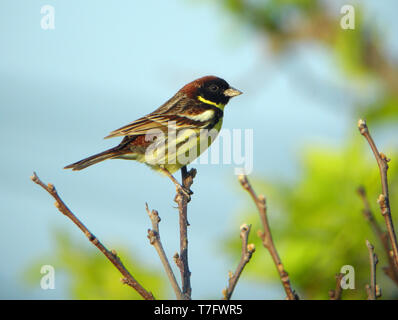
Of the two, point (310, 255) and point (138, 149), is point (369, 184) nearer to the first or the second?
point (310, 255)

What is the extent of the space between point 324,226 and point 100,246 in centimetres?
193

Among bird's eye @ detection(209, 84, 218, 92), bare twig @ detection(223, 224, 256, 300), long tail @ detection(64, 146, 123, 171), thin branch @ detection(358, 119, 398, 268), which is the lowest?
bare twig @ detection(223, 224, 256, 300)

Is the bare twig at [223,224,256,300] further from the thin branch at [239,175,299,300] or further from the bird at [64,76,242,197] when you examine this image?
the bird at [64,76,242,197]

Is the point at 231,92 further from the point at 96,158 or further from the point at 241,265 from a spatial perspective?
the point at 241,265

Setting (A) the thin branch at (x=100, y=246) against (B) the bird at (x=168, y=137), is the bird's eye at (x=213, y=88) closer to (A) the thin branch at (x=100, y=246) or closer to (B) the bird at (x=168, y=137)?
(B) the bird at (x=168, y=137)

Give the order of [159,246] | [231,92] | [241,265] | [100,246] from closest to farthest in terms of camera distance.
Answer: [241,265] < [100,246] < [159,246] < [231,92]

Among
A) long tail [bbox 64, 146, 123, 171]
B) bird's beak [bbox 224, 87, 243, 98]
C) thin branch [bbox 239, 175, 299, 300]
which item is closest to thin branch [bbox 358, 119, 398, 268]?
thin branch [bbox 239, 175, 299, 300]

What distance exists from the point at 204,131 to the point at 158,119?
1.36 ft

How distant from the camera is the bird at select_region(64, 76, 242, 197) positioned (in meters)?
4.42

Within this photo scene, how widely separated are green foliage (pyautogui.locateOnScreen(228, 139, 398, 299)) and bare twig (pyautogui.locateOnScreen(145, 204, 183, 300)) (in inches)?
47.8

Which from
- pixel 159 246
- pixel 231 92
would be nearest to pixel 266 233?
pixel 159 246

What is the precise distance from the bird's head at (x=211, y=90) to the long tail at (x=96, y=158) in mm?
1036

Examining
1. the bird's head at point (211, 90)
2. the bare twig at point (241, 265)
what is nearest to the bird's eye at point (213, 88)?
the bird's head at point (211, 90)

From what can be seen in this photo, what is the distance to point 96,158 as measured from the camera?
4.24 metres
